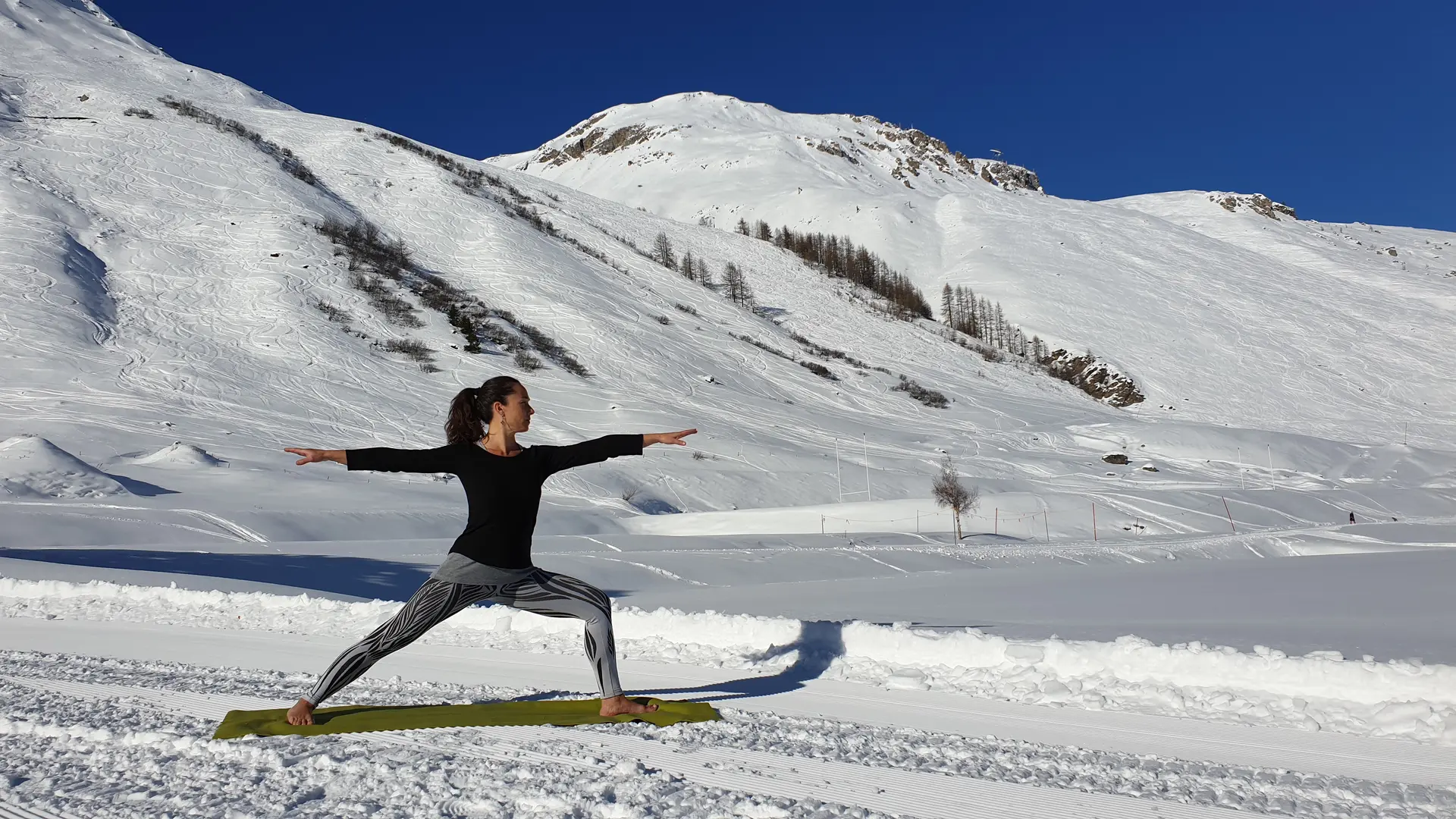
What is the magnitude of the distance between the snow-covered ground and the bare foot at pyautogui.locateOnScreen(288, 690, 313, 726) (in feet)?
0.72

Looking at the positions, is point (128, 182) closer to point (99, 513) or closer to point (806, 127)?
point (99, 513)

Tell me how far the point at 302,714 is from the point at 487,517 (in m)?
1.23

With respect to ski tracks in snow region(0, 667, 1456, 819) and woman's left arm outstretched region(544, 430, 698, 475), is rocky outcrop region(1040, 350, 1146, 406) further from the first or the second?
woman's left arm outstretched region(544, 430, 698, 475)

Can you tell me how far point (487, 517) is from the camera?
452 centimetres

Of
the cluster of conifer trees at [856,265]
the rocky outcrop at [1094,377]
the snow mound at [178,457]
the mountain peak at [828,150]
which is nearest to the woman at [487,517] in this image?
the snow mound at [178,457]

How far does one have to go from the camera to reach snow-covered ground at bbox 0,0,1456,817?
13.0 ft

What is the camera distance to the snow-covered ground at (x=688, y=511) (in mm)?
3951

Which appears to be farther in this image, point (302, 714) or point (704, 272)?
point (704, 272)

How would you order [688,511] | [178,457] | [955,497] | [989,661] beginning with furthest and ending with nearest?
[688,511], [955,497], [178,457], [989,661]

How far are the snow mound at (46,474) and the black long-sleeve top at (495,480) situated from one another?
21.2 m

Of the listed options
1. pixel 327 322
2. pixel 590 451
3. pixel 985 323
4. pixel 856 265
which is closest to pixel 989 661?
pixel 590 451

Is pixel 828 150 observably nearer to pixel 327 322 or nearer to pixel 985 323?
pixel 985 323

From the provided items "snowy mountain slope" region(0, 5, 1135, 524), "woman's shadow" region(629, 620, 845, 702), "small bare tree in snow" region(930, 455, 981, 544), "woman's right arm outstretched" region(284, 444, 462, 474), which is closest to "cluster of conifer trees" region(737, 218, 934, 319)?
"snowy mountain slope" region(0, 5, 1135, 524)

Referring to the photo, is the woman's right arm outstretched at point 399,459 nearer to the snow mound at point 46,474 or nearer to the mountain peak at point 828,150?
the snow mound at point 46,474
